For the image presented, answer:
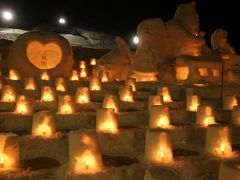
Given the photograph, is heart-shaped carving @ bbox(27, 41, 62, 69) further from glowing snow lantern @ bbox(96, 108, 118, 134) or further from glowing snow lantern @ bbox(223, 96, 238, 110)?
glowing snow lantern @ bbox(223, 96, 238, 110)

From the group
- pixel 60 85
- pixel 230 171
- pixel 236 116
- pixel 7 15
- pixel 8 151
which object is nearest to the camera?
pixel 230 171

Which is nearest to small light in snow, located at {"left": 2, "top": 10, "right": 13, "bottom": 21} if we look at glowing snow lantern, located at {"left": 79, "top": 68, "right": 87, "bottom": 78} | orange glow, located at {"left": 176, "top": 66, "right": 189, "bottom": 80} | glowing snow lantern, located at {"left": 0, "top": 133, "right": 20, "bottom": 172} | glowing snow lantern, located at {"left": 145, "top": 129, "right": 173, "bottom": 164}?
glowing snow lantern, located at {"left": 79, "top": 68, "right": 87, "bottom": 78}

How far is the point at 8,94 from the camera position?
25.3ft

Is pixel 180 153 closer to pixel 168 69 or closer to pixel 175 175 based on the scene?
pixel 175 175

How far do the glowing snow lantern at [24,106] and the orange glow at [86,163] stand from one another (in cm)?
249

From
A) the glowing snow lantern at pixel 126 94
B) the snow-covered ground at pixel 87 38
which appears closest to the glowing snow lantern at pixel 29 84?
the glowing snow lantern at pixel 126 94

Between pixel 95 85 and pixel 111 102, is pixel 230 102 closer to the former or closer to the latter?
pixel 111 102

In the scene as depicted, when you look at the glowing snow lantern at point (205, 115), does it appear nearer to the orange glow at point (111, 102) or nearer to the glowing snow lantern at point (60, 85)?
the orange glow at point (111, 102)

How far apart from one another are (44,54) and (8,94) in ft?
10.5

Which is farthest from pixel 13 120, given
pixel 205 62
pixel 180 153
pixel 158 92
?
pixel 205 62

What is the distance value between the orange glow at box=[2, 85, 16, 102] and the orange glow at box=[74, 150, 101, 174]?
11.3 feet

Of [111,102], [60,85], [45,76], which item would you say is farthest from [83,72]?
[111,102]

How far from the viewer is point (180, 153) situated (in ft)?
20.0

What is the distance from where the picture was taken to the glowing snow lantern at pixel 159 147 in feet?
17.7
